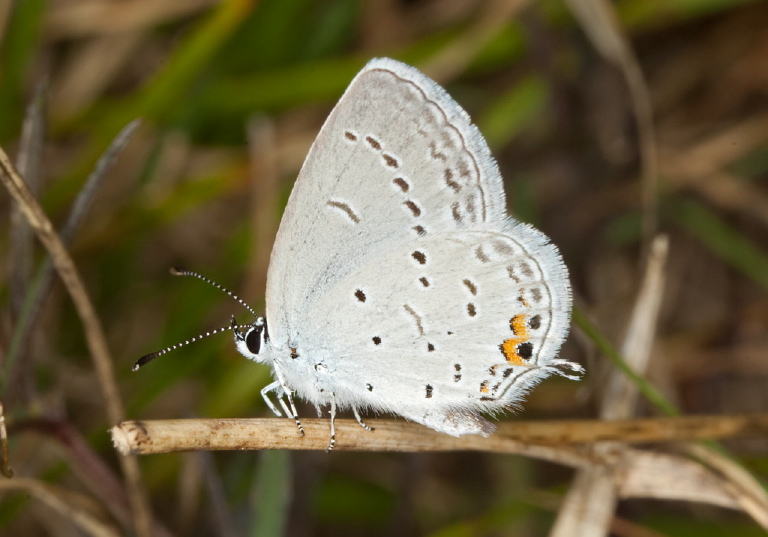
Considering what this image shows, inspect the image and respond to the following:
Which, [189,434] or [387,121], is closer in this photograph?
[189,434]

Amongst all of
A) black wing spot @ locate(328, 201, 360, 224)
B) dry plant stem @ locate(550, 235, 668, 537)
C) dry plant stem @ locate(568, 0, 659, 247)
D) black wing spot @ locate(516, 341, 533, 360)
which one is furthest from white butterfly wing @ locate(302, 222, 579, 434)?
dry plant stem @ locate(568, 0, 659, 247)

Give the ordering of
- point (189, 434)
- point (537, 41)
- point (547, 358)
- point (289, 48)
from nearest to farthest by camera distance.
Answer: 1. point (189, 434)
2. point (547, 358)
3. point (537, 41)
4. point (289, 48)

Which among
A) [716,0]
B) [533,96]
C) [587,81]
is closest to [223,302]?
[533,96]

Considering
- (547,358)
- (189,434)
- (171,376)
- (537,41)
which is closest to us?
(189,434)

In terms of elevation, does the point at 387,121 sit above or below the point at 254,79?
below

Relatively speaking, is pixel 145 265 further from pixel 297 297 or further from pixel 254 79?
pixel 297 297
